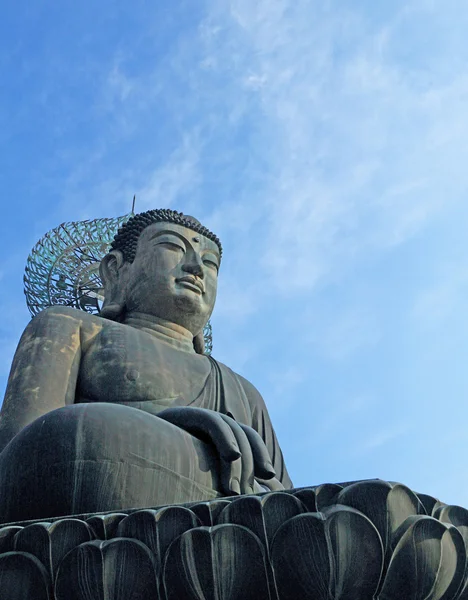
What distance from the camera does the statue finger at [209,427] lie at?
18.3 ft

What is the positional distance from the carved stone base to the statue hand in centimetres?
123

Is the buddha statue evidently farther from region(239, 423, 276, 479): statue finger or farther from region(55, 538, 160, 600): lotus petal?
region(55, 538, 160, 600): lotus petal

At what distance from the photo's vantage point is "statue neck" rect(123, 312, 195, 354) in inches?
300

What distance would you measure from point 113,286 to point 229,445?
2.88 m

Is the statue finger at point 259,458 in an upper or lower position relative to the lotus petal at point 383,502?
upper

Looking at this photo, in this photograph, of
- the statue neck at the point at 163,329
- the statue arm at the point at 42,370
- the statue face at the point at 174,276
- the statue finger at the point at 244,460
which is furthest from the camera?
the statue face at the point at 174,276

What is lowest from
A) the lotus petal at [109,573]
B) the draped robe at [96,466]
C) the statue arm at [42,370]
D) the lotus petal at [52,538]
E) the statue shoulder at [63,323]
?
the lotus petal at [109,573]

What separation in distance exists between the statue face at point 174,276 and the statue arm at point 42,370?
72 cm

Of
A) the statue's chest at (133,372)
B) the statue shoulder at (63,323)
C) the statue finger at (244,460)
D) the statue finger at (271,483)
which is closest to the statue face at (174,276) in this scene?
the statue's chest at (133,372)

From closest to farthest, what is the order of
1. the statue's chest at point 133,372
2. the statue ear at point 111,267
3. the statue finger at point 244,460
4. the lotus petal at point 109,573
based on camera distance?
the lotus petal at point 109,573 < the statue finger at point 244,460 < the statue's chest at point 133,372 < the statue ear at point 111,267

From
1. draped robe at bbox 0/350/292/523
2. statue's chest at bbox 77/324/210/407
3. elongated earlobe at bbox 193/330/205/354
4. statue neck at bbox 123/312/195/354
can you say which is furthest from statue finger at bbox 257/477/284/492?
elongated earlobe at bbox 193/330/205/354

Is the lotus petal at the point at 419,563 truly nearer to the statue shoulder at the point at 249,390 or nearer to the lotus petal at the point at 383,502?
the lotus petal at the point at 383,502

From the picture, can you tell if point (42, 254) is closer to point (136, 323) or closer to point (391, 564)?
point (136, 323)

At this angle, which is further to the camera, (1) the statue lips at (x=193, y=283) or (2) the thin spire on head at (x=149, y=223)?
(2) the thin spire on head at (x=149, y=223)
